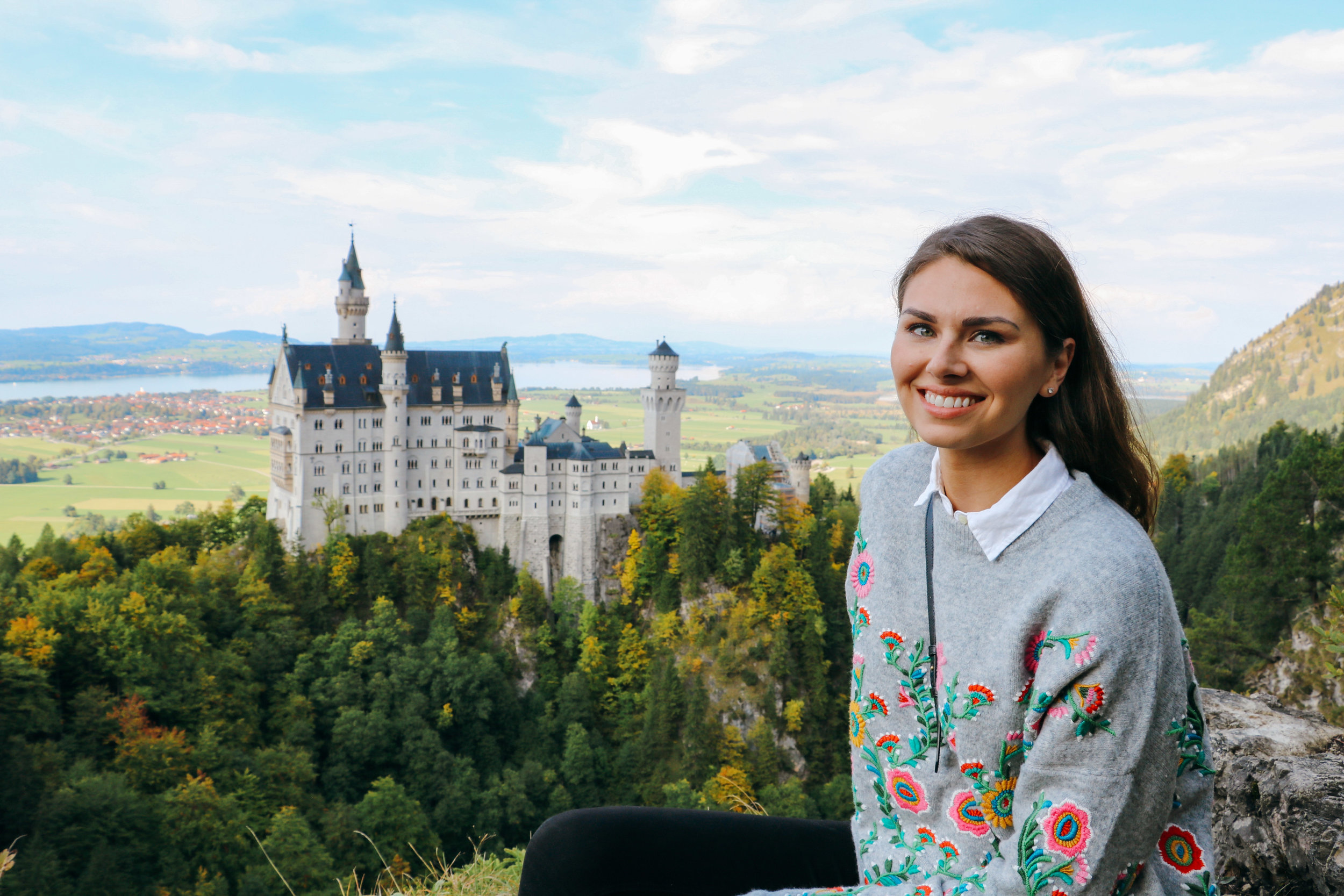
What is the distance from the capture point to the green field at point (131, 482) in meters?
61.4

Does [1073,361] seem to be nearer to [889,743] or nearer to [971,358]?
[971,358]

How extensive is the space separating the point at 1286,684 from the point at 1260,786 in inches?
632

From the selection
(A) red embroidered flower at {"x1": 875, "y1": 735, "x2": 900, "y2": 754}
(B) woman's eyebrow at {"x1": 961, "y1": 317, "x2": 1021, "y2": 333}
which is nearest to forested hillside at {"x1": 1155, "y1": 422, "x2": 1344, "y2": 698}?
(A) red embroidered flower at {"x1": 875, "y1": 735, "x2": 900, "y2": 754}

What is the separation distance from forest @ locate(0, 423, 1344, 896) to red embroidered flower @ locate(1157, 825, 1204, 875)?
78.9ft

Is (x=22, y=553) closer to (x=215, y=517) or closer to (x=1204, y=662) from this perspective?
(x=215, y=517)

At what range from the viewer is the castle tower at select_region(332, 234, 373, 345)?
153 feet

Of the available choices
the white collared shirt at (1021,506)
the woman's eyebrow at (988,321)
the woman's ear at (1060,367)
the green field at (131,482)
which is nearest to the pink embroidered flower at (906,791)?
the white collared shirt at (1021,506)

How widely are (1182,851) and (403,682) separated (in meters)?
39.3

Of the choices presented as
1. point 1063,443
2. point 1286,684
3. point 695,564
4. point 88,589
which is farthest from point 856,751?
point 88,589

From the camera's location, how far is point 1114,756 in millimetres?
2320

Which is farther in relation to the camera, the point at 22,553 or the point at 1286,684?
the point at 22,553

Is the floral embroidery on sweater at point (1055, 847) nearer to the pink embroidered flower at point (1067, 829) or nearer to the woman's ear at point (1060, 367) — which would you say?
the pink embroidered flower at point (1067, 829)

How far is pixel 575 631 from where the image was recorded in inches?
1654

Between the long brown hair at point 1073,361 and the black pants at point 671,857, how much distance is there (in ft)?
5.84
